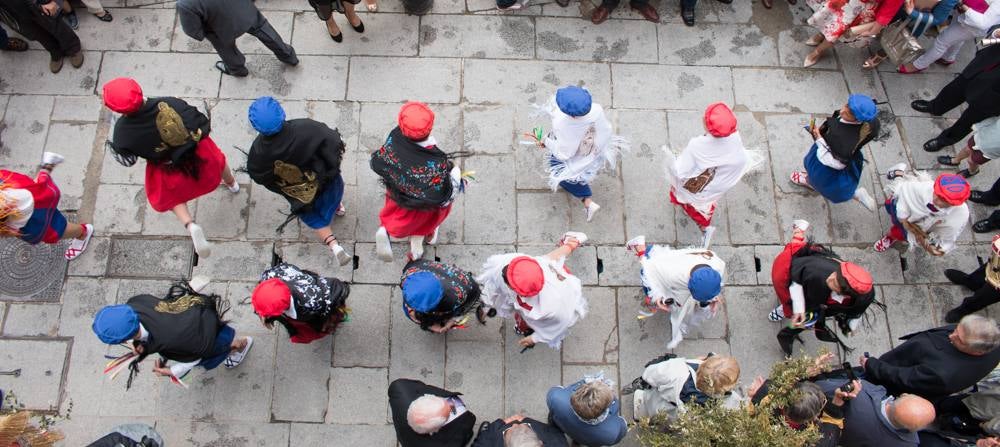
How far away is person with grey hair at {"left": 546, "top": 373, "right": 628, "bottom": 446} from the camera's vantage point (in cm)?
408

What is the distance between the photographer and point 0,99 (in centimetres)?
632

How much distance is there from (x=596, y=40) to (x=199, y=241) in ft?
13.9

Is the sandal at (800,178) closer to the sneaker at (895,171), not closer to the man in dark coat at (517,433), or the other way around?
the sneaker at (895,171)

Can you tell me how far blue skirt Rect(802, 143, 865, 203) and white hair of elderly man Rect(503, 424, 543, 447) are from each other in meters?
3.34

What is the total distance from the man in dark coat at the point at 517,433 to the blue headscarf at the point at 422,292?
95 cm

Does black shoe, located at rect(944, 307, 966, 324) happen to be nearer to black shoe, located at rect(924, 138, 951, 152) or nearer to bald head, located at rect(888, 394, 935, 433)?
black shoe, located at rect(924, 138, 951, 152)

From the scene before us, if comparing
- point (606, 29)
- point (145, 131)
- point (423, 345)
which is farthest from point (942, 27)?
point (145, 131)

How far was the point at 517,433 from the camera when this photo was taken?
4.09 m

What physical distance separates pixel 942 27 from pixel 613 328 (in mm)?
4373

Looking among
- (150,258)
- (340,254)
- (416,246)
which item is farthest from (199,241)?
(416,246)

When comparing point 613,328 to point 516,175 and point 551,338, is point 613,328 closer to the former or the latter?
point 551,338

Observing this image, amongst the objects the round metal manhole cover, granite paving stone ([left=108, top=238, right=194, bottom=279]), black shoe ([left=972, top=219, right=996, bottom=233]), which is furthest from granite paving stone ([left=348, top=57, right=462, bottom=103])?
black shoe ([left=972, top=219, right=996, bottom=233])

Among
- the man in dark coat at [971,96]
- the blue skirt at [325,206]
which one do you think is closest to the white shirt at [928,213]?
the man in dark coat at [971,96]

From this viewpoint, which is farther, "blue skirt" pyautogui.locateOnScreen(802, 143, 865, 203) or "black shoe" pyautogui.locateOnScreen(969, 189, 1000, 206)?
"black shoe" pyautogui.locateOnScreen(969, 189, 1000, 206)
